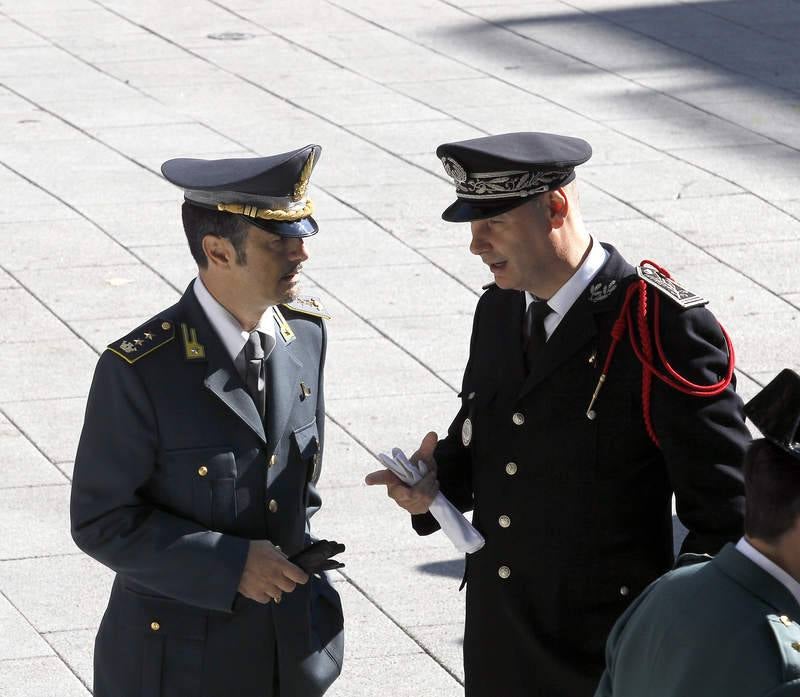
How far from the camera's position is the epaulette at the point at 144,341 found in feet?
13.5

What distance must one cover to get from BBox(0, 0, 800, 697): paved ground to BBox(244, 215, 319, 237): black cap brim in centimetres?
206

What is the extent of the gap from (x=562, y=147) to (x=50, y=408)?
4.16m

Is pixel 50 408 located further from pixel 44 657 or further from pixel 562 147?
pixel 562 147

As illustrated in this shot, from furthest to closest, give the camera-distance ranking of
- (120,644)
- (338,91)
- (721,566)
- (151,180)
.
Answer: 1. (338,91)
2. (151,180)
3. (120,644)
4. (721,566)

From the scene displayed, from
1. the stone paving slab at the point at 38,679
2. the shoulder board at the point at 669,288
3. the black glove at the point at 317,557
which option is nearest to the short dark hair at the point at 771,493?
the shoulder board at the point at 669,288

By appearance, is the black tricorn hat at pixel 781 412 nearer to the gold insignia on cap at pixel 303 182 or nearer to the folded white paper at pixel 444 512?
→ the folded white paper at pixel 444 512

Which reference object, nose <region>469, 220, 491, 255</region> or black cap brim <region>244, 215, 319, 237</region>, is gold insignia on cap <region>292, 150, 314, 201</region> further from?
nose <region>469, 220, 491, 255</region>

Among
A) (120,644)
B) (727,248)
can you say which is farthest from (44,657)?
(727,248)

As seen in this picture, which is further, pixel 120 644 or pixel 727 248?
pixel 727 248

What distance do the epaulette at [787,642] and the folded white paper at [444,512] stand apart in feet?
4.53

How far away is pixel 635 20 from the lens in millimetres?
14711

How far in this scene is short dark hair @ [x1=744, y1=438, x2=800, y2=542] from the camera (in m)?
2.95

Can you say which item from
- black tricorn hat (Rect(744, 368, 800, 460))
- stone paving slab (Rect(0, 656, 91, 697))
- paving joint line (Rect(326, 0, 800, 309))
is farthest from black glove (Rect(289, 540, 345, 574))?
paving joint line (Rect(326, 0, 800, 309))

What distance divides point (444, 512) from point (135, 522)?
0.82m
